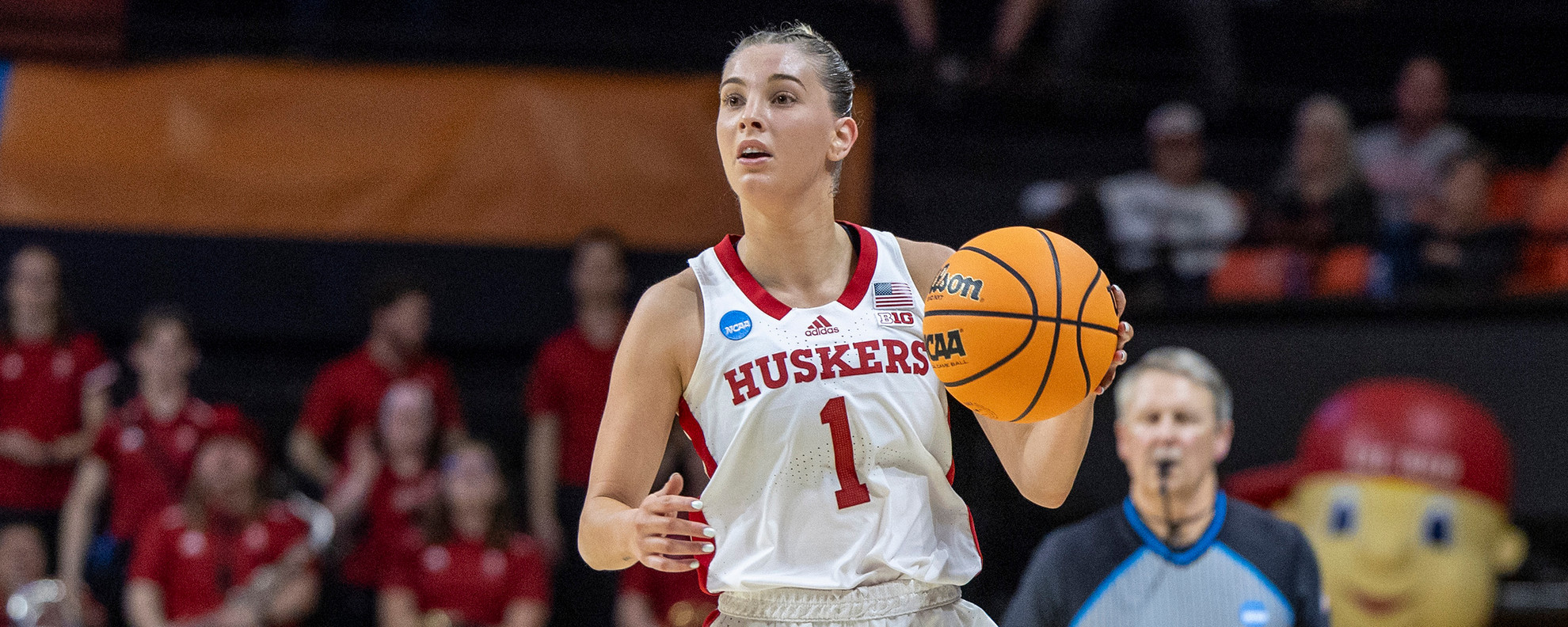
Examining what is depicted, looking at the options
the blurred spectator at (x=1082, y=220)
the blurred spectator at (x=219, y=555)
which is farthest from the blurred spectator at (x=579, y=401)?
the blurred spectator at (x=1082, y=220)

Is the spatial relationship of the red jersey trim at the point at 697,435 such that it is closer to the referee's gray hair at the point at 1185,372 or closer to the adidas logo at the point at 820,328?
the adidas logo at the point at 820,328

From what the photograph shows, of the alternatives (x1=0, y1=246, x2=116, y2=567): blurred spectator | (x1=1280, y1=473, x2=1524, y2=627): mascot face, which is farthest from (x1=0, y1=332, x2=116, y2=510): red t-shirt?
(x1=1280, y1=473, x2=1524, y2=627): mascot face

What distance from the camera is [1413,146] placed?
26.4 feet

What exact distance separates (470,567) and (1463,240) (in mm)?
4747

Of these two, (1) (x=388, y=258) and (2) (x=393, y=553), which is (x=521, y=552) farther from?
(1) (x=388, y=258)

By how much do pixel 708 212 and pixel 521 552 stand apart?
2.64 m

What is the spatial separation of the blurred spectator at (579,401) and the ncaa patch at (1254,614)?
362cm

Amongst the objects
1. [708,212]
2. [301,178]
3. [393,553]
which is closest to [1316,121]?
[708,212]

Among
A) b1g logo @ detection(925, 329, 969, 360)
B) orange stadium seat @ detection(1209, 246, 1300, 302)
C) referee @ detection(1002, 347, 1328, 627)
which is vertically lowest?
referee @ detection(1002, 347, 1328, 627)

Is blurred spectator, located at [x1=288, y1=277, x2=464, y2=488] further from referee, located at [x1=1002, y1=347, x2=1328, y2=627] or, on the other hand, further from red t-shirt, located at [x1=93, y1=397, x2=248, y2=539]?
referee, located at [x1=1002, y1=347, x2=1328, y2=627]

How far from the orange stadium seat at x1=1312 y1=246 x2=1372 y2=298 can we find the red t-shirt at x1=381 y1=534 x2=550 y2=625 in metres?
3.97

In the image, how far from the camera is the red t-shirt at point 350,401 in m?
7.21

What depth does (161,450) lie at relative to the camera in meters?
7.12

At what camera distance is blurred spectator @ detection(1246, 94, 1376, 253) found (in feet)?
23.2
